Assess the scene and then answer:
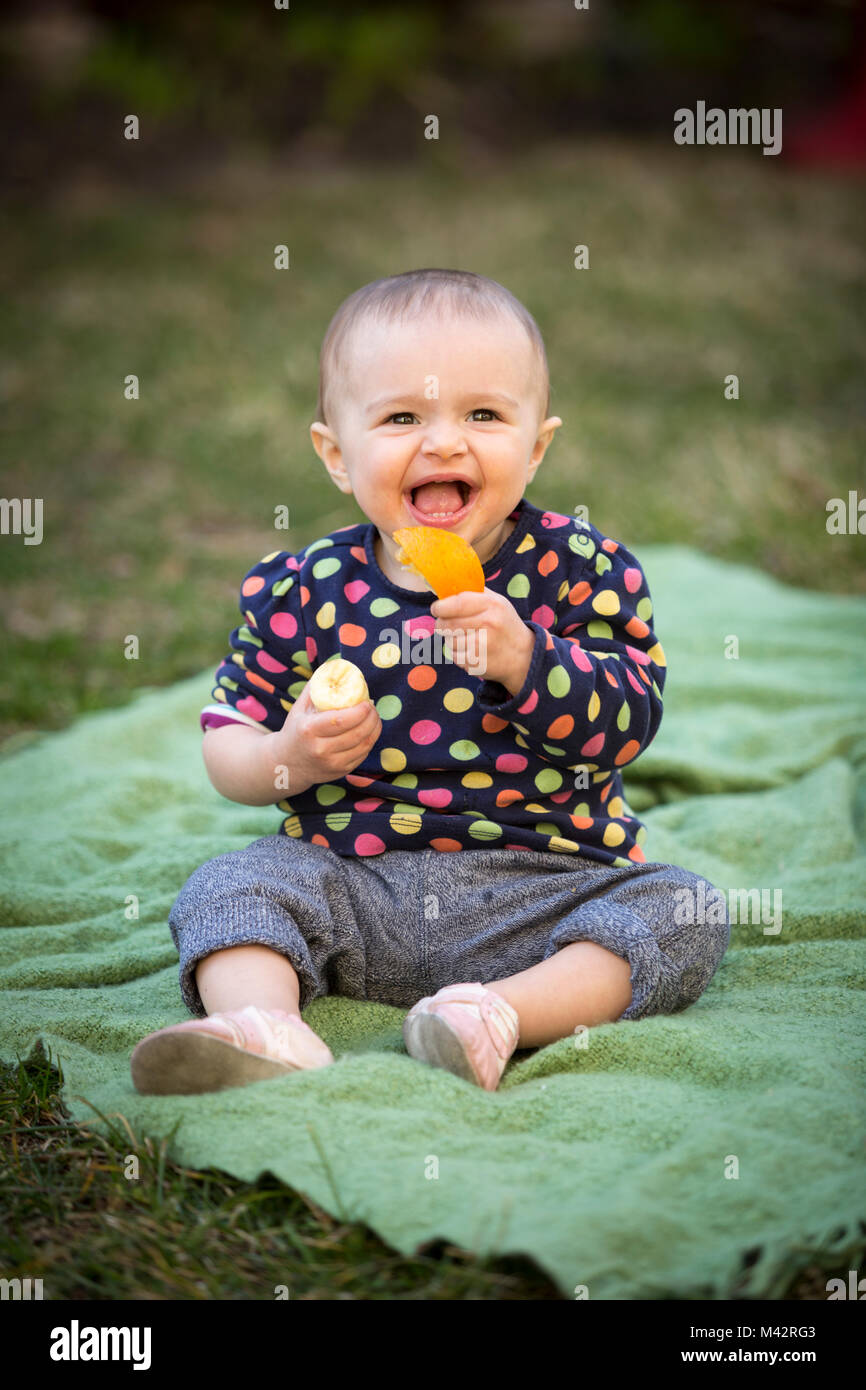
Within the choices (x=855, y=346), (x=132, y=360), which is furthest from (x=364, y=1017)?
(x=855, y=346)

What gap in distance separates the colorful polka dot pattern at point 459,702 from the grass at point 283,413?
1.95 ft

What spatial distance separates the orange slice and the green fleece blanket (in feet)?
1.94

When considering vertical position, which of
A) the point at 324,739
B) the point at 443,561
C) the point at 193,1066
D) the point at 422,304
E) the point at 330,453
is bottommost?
the point at 193,1066

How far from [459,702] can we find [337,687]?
0.23m

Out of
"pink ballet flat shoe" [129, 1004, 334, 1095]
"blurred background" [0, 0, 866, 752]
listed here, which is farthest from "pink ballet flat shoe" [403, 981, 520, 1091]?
"blurred background" [0, 0, 866, 752]

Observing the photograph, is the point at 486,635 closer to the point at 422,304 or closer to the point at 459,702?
the point at 459,702

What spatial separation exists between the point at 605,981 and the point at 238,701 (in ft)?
2.30

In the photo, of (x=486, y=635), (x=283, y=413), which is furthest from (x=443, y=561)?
(x=283, y=413)

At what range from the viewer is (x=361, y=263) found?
7.86m

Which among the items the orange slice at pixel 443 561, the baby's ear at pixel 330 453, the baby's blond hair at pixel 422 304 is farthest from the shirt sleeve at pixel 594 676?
the baby's ear at pixel 330 453

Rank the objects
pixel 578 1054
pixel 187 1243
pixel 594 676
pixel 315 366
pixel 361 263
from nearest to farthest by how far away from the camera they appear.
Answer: pixel 187 1243 → pixel 578 1054 → pixel 594 676 → pixel 315 366 → pixel 361 263

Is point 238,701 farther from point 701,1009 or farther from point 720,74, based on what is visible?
point 720,74

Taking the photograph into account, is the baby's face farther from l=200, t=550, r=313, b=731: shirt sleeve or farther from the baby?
l=200, t=550, r=313, b=731: shirt sleeve

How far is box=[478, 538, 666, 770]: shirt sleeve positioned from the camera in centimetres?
175
